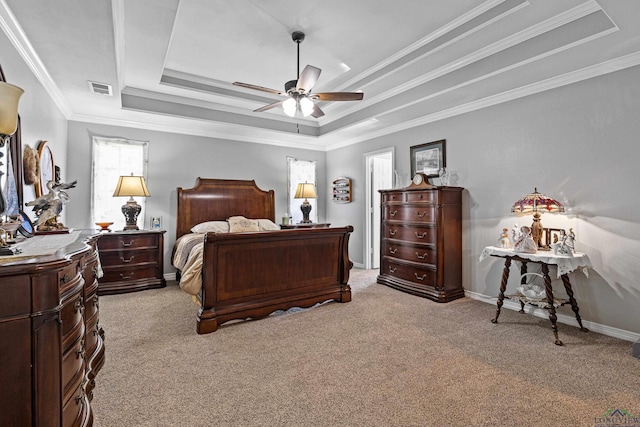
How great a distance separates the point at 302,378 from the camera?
84.6 inches

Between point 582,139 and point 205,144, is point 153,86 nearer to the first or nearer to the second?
point 205,144

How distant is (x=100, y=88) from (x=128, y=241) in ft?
6.29

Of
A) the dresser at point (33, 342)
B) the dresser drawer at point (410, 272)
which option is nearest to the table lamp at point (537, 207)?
the dresser drawer at point (410, 272)

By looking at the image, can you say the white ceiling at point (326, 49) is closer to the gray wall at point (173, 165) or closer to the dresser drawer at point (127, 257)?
the gray wall at point (173, 165)

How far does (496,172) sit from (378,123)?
1.93 metres

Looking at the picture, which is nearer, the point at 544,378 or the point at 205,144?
the point at 544,378

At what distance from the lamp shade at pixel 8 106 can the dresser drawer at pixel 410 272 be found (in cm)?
392

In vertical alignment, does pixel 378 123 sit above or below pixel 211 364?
above

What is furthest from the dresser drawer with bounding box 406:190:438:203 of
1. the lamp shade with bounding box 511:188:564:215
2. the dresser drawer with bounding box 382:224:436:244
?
the lamp shade with bounding box 511:188:564:215

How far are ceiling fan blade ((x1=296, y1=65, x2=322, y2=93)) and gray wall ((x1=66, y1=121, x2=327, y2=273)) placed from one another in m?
2.87

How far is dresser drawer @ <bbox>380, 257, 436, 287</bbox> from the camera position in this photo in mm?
4000

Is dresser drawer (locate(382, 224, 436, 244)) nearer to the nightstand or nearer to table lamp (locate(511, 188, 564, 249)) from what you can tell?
table lamp (locate(511, 188, 564, 249))

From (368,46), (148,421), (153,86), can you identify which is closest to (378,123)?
(368,46)

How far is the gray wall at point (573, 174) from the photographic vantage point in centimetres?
281
